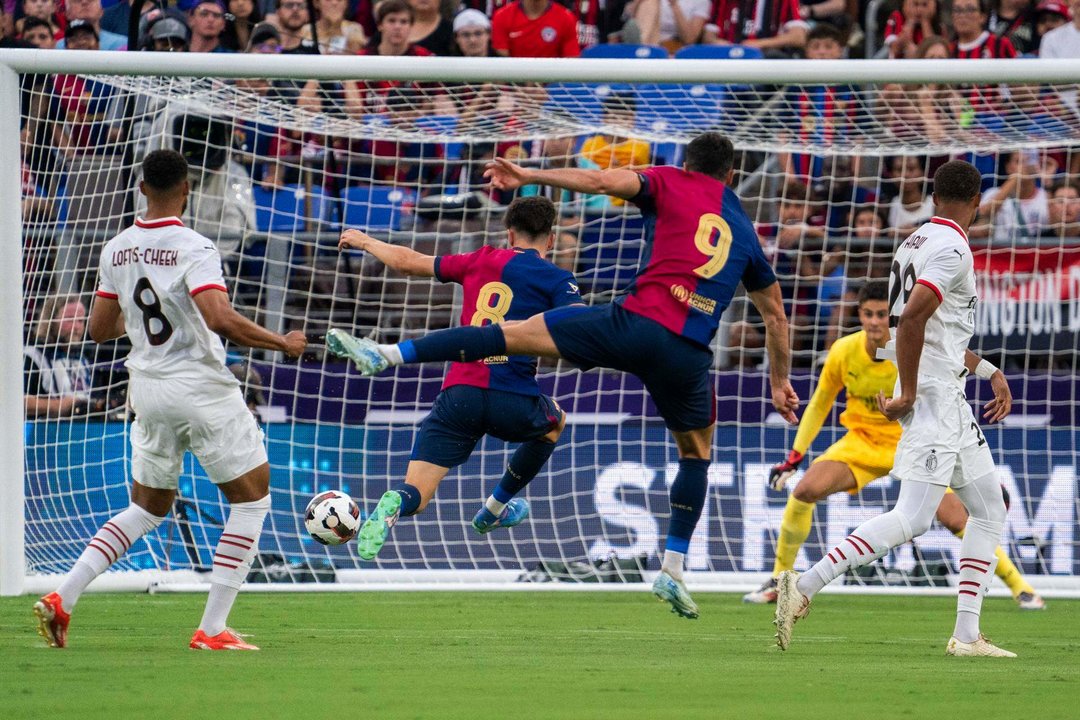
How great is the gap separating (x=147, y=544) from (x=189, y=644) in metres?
4.54

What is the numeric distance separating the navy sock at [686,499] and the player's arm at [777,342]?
20.7 inches

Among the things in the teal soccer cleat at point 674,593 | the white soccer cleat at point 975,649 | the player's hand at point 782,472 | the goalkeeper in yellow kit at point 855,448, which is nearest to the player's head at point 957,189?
the white soccer cleat at point 975,649

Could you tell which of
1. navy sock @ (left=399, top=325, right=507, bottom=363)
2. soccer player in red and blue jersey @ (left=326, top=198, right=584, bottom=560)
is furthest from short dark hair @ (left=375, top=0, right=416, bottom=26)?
navy sock @ (left=399, top=325, right=507, bottom=363)

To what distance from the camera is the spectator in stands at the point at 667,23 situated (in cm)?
1614

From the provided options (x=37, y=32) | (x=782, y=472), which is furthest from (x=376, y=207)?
(x=782, y=472)

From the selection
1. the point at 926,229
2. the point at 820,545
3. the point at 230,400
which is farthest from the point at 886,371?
the point at 230,400

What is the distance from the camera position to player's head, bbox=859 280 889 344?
32.8ft

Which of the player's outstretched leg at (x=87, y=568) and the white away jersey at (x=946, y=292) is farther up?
the white away jersey at (x=946, y=292)

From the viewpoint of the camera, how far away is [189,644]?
7125 mm

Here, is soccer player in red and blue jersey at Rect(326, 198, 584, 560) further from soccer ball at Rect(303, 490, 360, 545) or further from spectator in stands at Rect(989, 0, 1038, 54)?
spectator in stands at Rect(989, 0, 1038, 54)

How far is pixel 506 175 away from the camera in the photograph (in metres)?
7.03

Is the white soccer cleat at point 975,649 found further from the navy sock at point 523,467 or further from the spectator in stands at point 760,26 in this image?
the spectator in stands at point 760,26

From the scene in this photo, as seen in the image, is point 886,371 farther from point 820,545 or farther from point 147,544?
point 147,544

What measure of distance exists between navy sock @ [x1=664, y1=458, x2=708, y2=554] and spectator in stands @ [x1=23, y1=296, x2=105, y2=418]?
16.6ft
